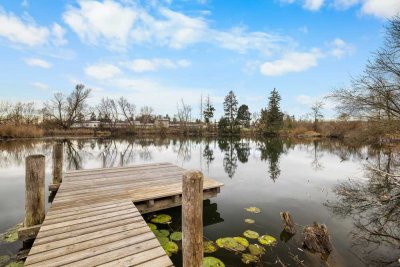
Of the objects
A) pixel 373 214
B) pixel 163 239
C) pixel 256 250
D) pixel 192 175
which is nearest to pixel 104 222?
pixel 163 239

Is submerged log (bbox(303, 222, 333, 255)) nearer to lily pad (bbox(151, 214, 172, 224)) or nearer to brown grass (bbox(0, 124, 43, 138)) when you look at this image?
lily pad (bbox(151, 214, 172, 224))

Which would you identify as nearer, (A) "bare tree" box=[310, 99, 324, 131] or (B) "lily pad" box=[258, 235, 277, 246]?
(B) "lily pad" box=[258, 235, 277, 246]

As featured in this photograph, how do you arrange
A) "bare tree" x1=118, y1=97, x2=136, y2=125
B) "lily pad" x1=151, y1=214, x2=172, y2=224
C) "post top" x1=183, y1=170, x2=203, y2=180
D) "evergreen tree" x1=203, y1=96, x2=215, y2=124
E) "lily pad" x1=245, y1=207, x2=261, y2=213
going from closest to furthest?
"post top" x1=183, y1=170, x2=203, y2=180 → "lily pad" x1=151, y1=214, x2=172, y2=224 → "lily pad" x1=245, y1=207, x2=261, y2=213 → "evergreen tree" x1=203, y1=96, x2=215, y2=124 → "bare tree" x1=118, y1=97, x2=136, y2=125

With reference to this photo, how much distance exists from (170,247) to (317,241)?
9.97 feet

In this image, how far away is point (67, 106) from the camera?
48.0 metres

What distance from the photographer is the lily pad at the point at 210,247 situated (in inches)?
165

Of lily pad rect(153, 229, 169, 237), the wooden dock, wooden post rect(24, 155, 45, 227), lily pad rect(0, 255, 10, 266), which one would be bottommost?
lily pad rect(153, 229, 169, 237)

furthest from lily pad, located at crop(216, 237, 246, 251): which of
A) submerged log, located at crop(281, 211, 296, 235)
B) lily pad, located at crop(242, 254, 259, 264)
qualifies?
submerged log, located at crop(281, 211, 296, 235)

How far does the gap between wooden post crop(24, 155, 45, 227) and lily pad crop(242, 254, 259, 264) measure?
402 cm

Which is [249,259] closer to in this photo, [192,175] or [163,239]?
[163,239]

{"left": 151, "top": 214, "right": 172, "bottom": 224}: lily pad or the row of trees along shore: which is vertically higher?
the row of trees along shore

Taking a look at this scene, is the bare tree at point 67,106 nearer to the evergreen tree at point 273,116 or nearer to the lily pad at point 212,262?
the evergreen tree at point 273,116

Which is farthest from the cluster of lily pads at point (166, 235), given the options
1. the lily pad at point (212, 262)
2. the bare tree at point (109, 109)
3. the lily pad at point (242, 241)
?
the bare tree at point (109, 109)

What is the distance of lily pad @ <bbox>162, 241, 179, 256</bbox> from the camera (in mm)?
4045
